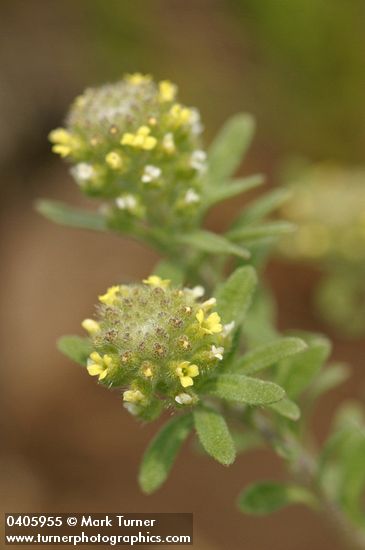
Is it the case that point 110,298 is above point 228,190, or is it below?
below

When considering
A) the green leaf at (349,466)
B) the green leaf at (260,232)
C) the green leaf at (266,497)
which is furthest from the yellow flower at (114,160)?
the green leaf at (349,466)

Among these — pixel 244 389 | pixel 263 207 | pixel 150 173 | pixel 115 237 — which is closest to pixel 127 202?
pixel 150 173

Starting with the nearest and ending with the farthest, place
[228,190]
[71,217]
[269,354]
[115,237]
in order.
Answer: [269,354]
[228,190]
[71,217]
[115,237]

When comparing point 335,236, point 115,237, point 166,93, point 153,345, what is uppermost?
point 115,237

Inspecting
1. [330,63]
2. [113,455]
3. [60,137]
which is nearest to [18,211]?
[113,455]

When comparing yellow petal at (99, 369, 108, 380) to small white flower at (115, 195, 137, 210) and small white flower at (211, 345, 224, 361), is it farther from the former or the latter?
small white flower at (115, 195, 137, 210)

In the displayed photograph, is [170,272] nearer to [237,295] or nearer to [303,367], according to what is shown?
[237,295]

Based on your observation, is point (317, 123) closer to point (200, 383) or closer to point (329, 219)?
point (329, 219)
